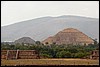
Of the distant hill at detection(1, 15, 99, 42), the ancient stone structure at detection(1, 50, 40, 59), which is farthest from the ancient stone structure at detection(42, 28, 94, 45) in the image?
the ancient stone structure at detection(1, 50, 40, 59)

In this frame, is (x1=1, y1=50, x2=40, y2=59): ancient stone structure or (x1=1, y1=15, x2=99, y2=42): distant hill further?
(x1=1, y1=15, x2=99, y2=42): distant hill

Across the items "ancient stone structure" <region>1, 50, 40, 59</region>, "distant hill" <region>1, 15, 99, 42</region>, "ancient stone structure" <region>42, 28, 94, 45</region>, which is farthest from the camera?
"distant hill" <region>1, 15, 99, 42</region>

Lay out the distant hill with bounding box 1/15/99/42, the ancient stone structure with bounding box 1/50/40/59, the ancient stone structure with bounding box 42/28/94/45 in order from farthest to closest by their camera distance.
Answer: the distant hill with bounding box 1/15/99/42 < the ancient stone structure with bounding box 42/28/94/45 < the ancient stone structure with bounding box 1/50/40/59

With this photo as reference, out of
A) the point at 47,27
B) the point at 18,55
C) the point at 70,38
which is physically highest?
the point at 18,55

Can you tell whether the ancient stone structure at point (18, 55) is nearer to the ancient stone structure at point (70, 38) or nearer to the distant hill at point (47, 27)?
the ancient stone structure at point (70, 38)

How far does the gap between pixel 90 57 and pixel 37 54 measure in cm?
297

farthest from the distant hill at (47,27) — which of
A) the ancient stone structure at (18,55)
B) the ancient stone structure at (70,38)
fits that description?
the ancient stone structure at (18,55)

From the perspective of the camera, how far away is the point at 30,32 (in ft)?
147

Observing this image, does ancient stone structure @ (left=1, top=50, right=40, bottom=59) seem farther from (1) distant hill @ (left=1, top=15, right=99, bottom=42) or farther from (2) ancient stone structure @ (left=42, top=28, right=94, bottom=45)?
(1) distant hill @ (left=1, top=15, right=99, bottom=42)

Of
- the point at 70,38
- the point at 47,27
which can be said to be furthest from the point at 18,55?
the point at 47,27

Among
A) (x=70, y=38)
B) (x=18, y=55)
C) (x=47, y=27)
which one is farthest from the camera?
(x=47, y=27)

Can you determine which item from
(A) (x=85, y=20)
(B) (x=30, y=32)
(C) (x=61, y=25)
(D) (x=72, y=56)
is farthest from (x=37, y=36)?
(D) (x=72, y=56)

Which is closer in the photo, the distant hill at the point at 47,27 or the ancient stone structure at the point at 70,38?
the ancient stone structure at the point at 70,38

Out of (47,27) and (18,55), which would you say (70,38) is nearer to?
(47,27)
